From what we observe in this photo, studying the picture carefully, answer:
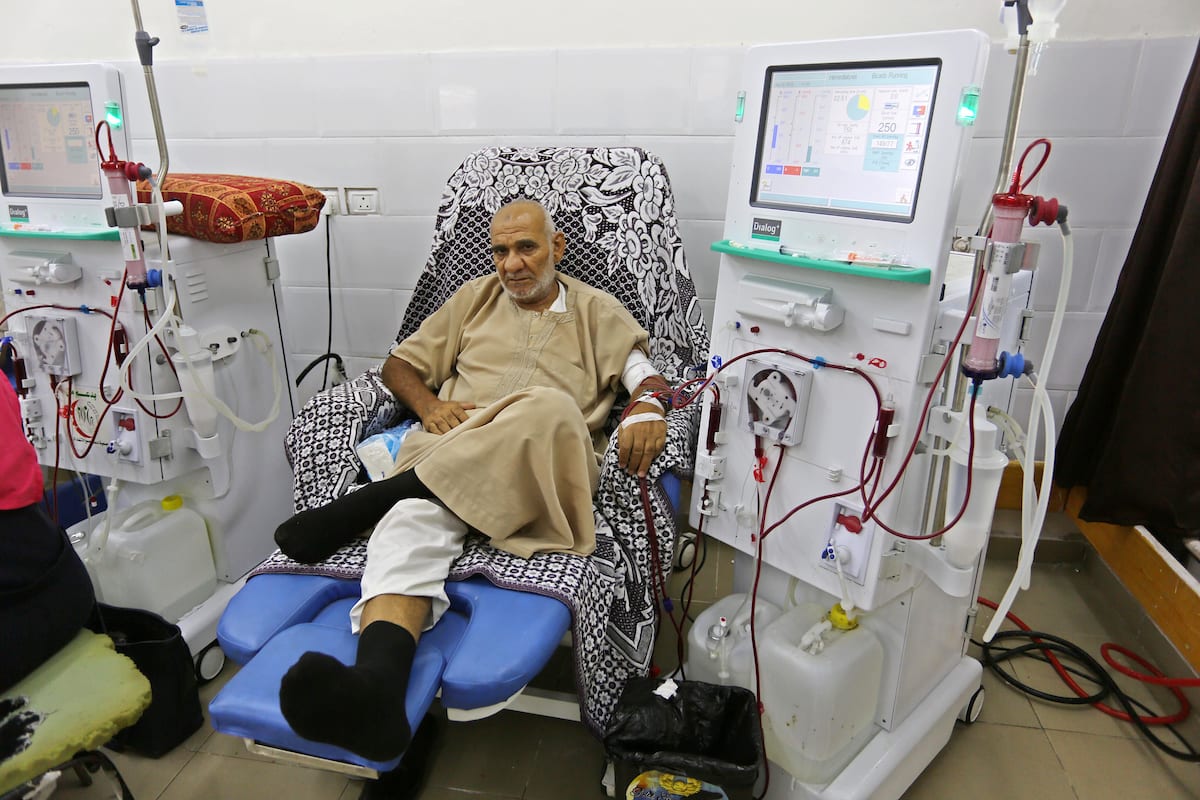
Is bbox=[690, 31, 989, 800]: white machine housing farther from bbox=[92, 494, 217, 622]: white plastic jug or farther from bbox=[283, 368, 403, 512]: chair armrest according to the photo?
bbox=[92, 494, 217, 622]: white plastic jug

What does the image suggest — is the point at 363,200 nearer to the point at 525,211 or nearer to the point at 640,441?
the point at 525,211

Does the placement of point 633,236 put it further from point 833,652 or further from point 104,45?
point 104,45

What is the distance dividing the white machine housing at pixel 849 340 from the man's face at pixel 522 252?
0.63 metres

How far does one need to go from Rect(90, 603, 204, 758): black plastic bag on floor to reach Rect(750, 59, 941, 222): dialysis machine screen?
148 centimetres

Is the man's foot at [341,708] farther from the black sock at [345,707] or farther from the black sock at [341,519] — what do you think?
the black sock at [341,519]

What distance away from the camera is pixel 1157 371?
200 cm

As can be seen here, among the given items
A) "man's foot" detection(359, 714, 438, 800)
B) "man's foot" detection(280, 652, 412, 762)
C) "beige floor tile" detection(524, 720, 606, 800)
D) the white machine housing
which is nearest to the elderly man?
"man's foot" detection(280, 652, 412, 762)

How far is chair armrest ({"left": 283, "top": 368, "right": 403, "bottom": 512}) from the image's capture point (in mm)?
1678

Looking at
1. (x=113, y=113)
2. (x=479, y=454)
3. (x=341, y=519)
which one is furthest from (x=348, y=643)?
(x=113, y=113)

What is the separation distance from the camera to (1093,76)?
205 cm

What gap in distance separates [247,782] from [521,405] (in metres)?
0.98

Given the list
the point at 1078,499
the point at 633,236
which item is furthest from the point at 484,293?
the point at 1078,499

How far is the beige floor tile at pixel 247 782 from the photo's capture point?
1.63 m

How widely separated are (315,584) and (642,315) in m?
1.02
